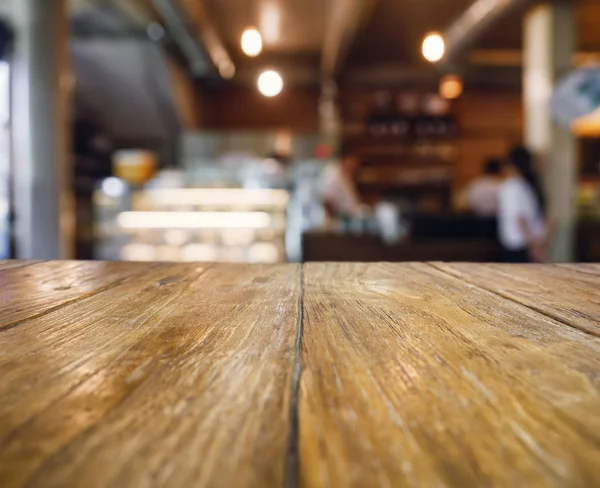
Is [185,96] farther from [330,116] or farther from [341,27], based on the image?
[341,27]

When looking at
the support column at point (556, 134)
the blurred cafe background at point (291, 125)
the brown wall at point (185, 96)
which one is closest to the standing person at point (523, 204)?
the blurred cafe background at point (291, 125)

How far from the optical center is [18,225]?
4.59 m

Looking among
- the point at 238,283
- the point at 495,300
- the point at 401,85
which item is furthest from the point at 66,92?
the point at 401,85

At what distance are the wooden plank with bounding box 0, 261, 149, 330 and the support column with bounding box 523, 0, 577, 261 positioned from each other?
542 centimetres

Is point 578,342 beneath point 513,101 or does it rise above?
beneath

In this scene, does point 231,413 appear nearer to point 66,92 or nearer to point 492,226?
point 492,226

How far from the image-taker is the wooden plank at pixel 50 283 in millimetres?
754

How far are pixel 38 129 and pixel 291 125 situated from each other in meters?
6.98

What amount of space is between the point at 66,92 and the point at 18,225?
1.28 m

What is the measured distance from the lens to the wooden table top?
308 mm

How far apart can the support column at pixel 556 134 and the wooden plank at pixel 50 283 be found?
5.42 m

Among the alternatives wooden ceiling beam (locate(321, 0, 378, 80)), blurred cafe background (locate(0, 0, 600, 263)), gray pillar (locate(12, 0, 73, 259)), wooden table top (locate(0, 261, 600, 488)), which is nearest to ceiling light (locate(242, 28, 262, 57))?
blurred cafe background (locate(0, 0, 600, 263))

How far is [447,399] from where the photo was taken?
1.34 feet

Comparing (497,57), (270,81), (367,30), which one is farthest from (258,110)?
(497,57)
